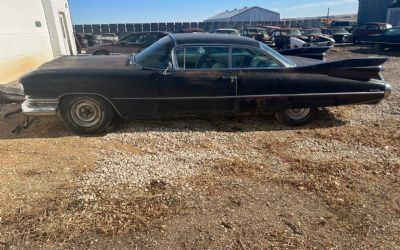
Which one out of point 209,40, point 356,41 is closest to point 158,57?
point 209,40

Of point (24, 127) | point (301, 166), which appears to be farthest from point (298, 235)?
point (24, 127)

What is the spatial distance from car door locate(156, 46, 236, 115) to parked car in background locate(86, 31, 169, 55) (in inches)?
360

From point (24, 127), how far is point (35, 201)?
234cm

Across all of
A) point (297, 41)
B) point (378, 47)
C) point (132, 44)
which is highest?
point (132, 44)

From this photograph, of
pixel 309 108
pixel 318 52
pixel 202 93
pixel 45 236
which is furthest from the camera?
pixel 318 52

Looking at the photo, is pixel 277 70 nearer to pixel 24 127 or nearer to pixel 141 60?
pixel 141 60

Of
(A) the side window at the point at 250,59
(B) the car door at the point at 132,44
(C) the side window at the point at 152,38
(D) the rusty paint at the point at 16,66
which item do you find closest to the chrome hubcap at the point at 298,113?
(A) the side window at the point at 250,59

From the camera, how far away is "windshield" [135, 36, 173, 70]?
4.81m

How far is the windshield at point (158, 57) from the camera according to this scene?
481 cm

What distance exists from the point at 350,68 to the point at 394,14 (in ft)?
110

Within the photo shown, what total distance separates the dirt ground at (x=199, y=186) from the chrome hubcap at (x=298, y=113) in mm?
223

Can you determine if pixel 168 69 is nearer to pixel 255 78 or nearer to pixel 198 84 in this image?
pixel 198 84

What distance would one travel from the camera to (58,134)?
480 centimetres

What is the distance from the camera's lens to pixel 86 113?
4793 millimetres
